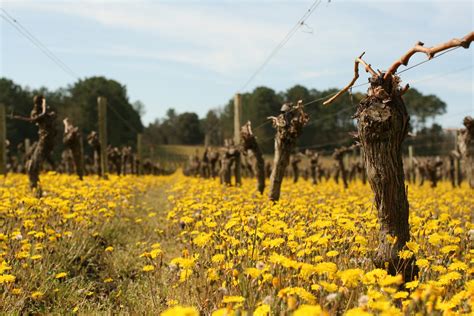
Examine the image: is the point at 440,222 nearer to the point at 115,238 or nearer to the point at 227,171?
the point at 115,238

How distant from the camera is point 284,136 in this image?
11.1 metres

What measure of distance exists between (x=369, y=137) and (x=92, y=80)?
8851cm

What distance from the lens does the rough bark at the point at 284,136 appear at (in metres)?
11.0

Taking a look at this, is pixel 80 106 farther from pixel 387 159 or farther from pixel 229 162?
pixel 387 159

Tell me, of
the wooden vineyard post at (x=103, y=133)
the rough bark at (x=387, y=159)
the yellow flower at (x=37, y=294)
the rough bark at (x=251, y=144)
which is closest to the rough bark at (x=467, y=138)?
the rough bark at (x=251, y=144)

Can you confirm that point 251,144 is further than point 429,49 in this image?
Yes

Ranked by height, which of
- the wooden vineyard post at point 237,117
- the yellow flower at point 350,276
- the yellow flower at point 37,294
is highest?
the wooden vineyard post at point 237,117

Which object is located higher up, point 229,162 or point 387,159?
point 387,159

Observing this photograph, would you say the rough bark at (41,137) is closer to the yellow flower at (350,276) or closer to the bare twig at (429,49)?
the bare twig at (429,49)

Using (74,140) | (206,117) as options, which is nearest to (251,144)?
(74,140)

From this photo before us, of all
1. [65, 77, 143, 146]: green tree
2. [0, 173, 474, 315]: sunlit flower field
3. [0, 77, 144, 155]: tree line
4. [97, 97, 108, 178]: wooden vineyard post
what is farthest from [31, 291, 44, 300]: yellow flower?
[65, 77, 143, 146]: green tree

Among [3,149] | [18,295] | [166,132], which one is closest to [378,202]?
[18,295]

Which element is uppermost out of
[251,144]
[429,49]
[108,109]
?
[108,109]

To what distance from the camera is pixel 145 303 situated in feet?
16.3
